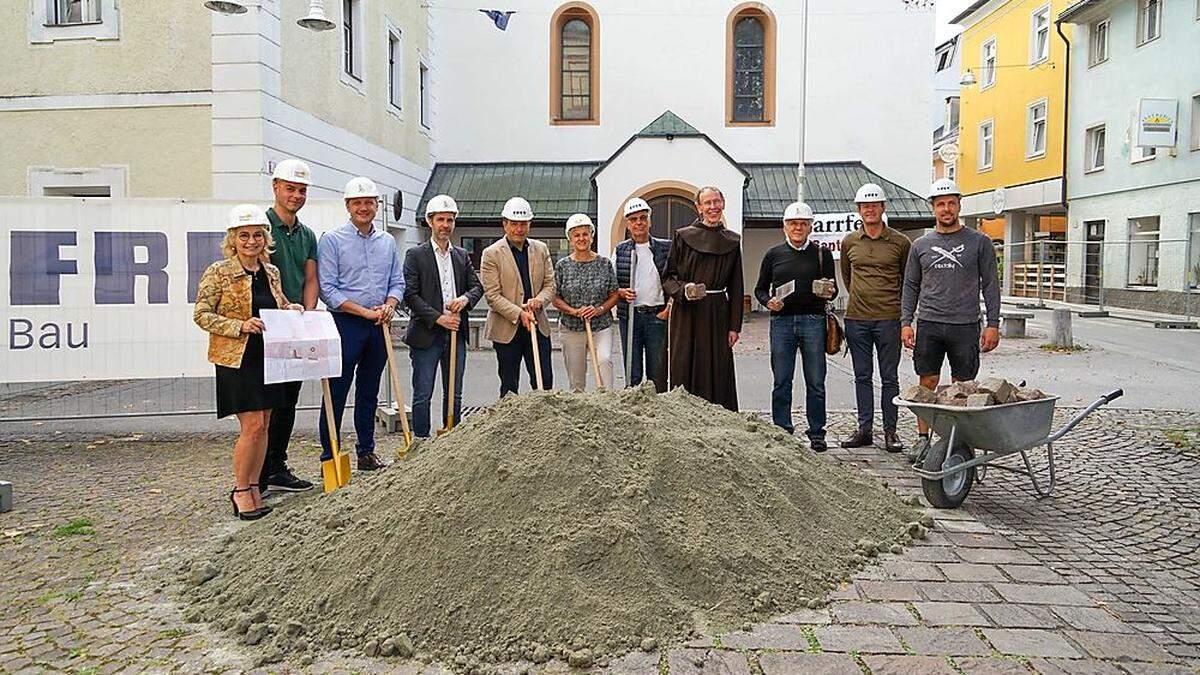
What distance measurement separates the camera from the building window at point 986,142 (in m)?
35.5

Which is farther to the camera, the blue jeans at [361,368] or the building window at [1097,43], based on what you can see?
the building window at [1097,43]

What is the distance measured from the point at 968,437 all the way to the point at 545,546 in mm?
2801

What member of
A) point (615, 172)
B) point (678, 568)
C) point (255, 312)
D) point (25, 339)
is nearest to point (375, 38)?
point (615, 172)

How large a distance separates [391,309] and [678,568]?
10.4ft

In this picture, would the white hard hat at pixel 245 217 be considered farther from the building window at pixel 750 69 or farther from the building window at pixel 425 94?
the building window at pixel 750 69

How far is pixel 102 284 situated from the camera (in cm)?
821

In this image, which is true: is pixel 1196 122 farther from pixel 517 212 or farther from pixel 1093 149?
pixel 517 212

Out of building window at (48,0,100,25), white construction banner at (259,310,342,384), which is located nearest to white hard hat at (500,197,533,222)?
white construction banner at (259,310,342,384)

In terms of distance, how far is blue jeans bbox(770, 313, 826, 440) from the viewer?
722 cm

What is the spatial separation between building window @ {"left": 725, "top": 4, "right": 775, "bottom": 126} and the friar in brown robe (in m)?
16.5

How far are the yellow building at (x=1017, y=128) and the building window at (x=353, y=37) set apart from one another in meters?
20.8

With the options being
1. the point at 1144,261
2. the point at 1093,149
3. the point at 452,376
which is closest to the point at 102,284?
the point at 452,376

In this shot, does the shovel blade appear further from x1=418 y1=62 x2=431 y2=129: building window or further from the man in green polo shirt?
x1=418 y1=62 x2=431 y2=129: building window

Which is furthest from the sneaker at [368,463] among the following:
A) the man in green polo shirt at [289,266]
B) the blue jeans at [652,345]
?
the blue jeans at [652,345]
